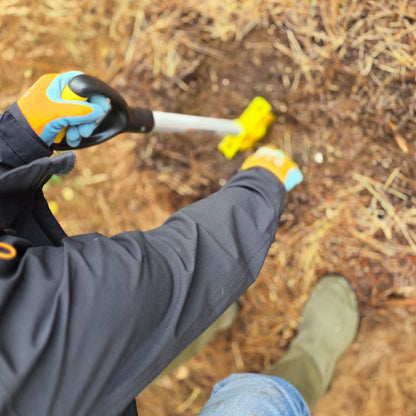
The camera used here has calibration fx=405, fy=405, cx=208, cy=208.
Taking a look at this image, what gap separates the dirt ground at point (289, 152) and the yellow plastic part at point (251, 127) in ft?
0.13

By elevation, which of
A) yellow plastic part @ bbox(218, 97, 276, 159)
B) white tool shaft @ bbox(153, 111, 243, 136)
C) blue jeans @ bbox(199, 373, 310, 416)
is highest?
white tool shaft @ bbox(153, 111, 243, 136)

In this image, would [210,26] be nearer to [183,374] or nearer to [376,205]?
[376,205]

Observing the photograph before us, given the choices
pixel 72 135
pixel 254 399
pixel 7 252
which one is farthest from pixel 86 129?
pixel 254 399

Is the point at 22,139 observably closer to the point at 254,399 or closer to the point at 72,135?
the point at 72,135

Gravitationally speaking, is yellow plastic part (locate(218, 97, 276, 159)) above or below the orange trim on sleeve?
below

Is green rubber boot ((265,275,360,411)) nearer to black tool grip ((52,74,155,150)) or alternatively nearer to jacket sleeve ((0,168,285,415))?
jacket sleeve ((0,168,285,415))

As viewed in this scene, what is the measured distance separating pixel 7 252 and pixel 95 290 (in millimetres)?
145

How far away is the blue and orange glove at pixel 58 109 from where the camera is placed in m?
0.79

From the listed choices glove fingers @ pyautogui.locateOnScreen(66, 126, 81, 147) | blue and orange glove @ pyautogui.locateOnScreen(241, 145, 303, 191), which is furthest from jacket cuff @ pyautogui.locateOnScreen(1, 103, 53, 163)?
blue and orange glove @ pyautogui.locateOnScreen(241, 145, 303, 191)

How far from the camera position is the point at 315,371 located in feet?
4.16

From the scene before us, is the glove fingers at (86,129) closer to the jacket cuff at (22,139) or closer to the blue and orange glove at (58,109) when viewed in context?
the blue and orange glove at (58,109)

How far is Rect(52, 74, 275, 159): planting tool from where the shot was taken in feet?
2.72

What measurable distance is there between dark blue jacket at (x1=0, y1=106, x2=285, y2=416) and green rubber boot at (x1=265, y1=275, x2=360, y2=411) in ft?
1.91

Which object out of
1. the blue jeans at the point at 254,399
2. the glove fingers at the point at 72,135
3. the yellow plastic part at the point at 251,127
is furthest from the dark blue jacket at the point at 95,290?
the yellow plastic part at the point at 251,127
